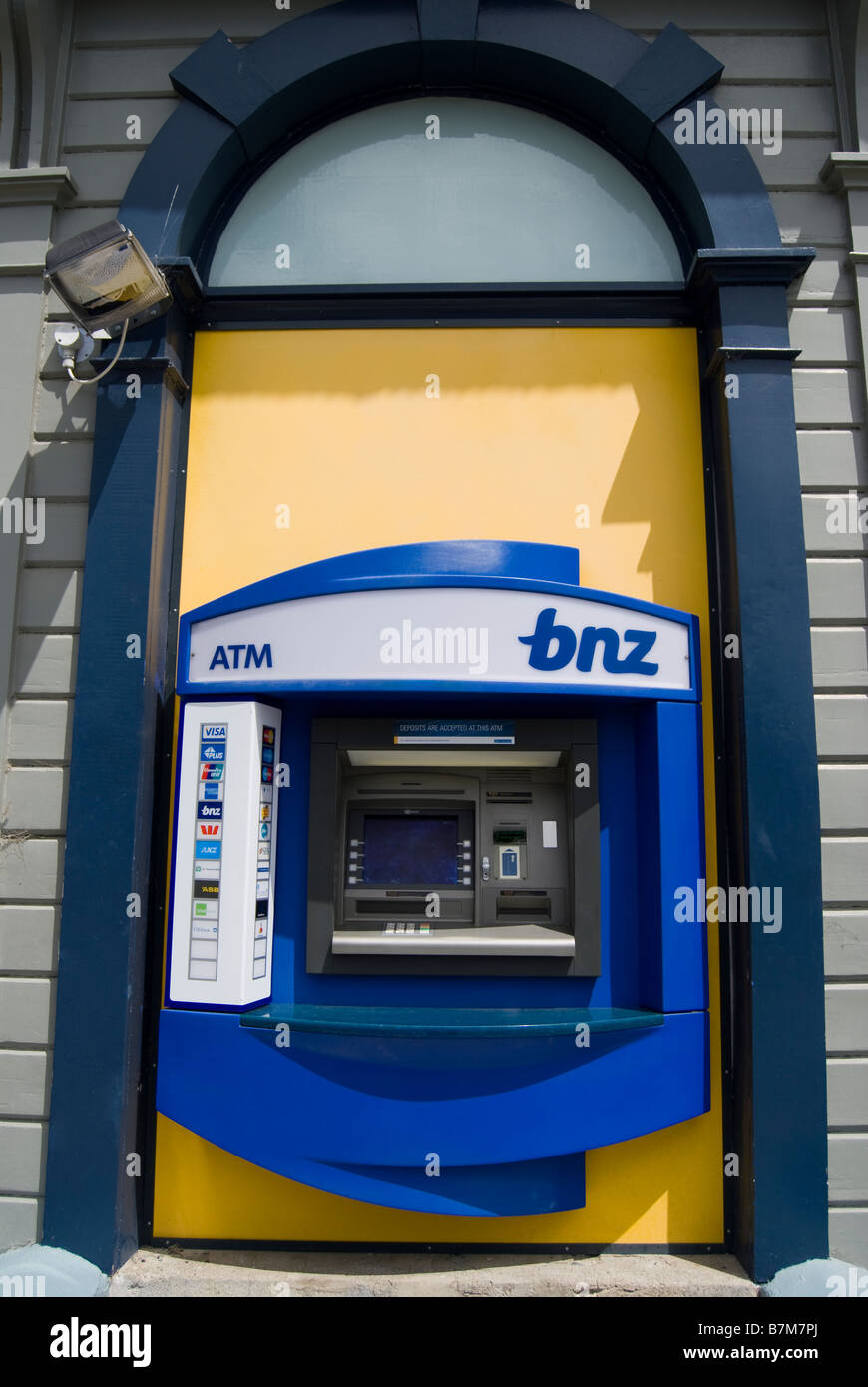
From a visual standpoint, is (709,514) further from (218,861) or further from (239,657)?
(218,861)

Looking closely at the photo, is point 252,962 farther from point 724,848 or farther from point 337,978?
point 724,848

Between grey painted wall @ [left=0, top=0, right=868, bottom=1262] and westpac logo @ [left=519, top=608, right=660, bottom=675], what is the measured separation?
74 centimetres

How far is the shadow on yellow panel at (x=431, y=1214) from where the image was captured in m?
3.04

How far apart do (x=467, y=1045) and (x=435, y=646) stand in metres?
1.34

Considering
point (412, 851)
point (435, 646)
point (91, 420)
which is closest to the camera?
point (435, 646)

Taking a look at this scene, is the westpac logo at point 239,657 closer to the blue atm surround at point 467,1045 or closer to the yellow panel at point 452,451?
the blue atm surround at point 467,1045

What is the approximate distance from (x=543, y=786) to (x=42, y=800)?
6.10 feet

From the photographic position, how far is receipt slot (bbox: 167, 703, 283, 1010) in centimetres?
294

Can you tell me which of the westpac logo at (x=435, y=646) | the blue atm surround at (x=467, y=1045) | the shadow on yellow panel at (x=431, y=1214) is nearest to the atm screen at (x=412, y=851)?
the blue atm surround at (x=467, y=1045)

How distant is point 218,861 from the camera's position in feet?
9.78

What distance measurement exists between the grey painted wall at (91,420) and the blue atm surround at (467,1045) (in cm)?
53

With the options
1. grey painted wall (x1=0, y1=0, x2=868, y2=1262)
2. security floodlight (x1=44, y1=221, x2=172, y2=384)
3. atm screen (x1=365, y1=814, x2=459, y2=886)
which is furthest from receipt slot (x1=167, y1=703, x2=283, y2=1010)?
security floodlight (x1=44, y1=221, x2=172, y2=384)

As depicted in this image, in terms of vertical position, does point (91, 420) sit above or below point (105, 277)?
below

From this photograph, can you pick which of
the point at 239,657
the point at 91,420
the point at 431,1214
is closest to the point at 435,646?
the point at 239,657
